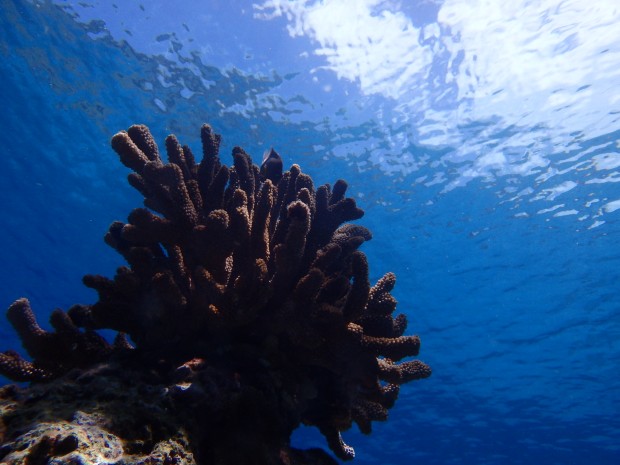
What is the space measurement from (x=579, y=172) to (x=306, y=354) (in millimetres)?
14978

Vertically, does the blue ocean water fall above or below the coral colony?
above

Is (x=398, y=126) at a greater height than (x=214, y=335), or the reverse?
(x=398, y=126)

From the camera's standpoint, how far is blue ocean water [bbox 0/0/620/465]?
36.4 feet

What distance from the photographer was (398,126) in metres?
13.5

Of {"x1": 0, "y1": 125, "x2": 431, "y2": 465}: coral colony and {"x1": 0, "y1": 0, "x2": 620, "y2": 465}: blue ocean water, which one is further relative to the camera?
{"x1": 0, "y1": 0, "x2": 620, "y2": 465}: blue ocean water

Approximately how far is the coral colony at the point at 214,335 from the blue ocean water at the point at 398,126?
9.96m

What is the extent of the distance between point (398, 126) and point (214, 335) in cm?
1235

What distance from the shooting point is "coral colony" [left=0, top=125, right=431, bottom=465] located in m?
2.22

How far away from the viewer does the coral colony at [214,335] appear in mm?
2221

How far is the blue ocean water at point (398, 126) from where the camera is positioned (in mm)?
11080

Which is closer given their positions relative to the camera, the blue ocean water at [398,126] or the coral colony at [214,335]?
the coral colony at [214,335]

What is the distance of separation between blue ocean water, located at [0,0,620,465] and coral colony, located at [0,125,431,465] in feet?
32.7

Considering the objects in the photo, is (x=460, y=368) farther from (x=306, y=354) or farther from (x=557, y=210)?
(x=306, y=354)

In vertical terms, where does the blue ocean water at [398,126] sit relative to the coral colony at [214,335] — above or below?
above
